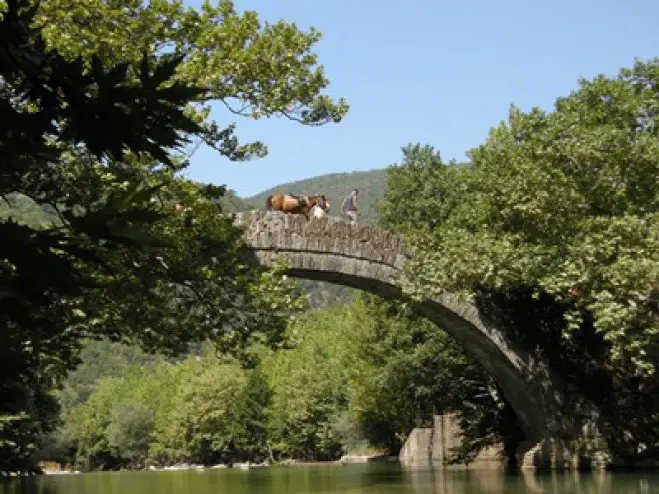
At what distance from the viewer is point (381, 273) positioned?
2000 cm

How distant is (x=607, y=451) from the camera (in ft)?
68.8

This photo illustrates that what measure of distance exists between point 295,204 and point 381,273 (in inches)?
100

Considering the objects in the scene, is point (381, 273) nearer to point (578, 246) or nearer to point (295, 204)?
point (295, 204)

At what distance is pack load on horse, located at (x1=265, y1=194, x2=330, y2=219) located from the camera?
19.2 m

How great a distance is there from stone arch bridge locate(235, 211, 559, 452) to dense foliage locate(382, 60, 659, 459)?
0.54m

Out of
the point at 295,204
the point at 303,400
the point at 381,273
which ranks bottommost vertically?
the point at 303,400

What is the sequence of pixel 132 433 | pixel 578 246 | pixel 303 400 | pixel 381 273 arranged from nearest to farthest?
1. pixel 578 246
2. pixel 381 273
3. pixel 303 400
4. pixel 132 433

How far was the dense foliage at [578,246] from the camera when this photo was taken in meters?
18.1

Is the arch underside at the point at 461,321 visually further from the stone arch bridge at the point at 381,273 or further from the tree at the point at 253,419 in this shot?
the tree at the point at 253,419

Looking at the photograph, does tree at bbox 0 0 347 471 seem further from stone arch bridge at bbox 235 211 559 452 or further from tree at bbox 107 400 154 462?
tree at bbox 107 400 154 462

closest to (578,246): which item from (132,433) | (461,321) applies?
(461,321)

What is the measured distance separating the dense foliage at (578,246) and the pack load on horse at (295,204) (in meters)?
2.49

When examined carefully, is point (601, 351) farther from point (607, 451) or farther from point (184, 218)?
point (184, 218)

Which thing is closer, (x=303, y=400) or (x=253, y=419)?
(x=303, y=400)
